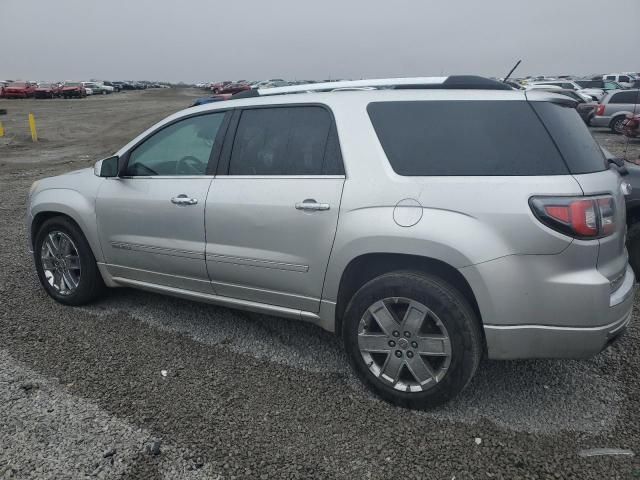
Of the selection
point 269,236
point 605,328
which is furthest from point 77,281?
point 605,328

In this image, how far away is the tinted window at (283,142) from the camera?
3.21 metres

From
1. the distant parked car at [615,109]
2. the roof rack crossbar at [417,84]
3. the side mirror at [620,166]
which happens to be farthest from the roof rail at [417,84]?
the distant parked car at [615,109]

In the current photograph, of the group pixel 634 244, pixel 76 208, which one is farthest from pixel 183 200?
pixel 634 244

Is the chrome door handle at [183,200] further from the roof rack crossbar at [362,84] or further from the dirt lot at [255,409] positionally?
the dirt lot at [255,409]

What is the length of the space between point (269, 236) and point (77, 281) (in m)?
2.07

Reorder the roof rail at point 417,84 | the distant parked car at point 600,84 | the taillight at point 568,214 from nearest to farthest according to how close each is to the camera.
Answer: the taillight at point 568,214
the roof rail at point 417,84
the distant parked car at point 600,84

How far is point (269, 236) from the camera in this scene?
127 inches

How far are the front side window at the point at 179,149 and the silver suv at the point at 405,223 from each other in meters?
0.02

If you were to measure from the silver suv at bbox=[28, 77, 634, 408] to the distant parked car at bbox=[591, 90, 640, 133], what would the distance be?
1755 cm

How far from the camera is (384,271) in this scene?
3002mm

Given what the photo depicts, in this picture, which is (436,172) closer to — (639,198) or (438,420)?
(438,420)

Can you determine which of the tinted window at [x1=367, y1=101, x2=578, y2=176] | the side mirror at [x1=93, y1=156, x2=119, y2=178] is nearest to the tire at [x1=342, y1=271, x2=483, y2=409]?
the tinted window at [x1=367, y1=101, x2=578, y2=176]

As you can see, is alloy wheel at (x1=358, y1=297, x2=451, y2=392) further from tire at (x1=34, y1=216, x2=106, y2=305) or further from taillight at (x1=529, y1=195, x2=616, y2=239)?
tire at (x1=34, y1=216, x2=106, y2=305)

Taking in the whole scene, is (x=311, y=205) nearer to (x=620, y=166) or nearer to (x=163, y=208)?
(x=163, y=208)
